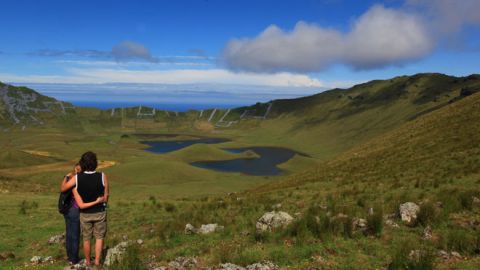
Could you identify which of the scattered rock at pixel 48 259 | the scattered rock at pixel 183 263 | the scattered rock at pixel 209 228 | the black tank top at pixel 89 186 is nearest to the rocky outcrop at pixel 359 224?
the scattered rock at pixel 209 228

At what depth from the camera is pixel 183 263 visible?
12.1m

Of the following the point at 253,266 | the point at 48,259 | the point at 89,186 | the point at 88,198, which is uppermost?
Result: the point at 89,186

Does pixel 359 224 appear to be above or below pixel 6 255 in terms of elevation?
→ above

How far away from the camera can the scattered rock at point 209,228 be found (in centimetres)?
1638

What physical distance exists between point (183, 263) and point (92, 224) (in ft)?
10.2

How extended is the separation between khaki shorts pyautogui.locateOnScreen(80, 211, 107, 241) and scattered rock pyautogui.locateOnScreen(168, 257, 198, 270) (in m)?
2.40

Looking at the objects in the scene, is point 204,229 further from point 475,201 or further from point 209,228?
point 475,201

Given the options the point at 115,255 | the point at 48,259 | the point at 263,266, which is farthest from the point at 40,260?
the point at 263,266

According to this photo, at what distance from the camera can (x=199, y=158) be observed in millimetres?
162375

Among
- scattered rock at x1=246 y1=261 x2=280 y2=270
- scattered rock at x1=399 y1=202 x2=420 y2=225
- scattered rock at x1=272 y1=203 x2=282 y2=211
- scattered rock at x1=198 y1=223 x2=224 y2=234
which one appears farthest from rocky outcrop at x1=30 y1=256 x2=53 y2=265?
scattered rock at x1=399 y1=202 x2=420 y2=225

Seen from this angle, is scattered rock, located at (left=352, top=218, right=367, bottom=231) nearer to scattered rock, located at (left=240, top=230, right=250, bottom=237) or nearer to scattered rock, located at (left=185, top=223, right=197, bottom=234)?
scattered rock, located at (left=240, top=230, right=250, bottom=237)

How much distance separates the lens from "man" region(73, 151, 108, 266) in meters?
11.5

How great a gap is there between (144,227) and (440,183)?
59.8 ft

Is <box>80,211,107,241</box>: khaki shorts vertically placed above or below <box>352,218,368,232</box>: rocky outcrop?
above
